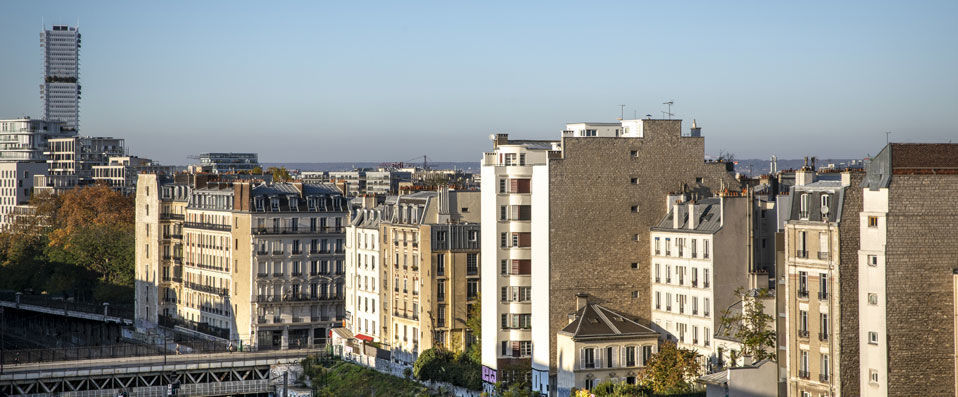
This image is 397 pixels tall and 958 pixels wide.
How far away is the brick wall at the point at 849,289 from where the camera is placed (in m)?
61.0

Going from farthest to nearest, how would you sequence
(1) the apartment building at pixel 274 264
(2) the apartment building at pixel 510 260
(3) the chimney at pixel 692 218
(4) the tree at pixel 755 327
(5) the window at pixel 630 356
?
1. (1) the apartment building at pixel 274 264
2. (2) the apartment building at pixel 510 260
3. (5) the window at pixel 630 356
4. (3) the chimney at pixel 692 218
5. (4) the tree at pixel 755 327

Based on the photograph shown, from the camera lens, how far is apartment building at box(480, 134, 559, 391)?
3201 inches

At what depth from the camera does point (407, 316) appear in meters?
97.4

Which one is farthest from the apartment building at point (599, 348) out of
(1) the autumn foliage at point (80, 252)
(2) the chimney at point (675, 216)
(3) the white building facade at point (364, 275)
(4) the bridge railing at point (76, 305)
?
(1) the autumn foliage at point (80, 252)

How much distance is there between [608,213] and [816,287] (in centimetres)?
1911

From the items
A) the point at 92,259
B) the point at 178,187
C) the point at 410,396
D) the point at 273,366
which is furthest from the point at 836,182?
the point at 92,259

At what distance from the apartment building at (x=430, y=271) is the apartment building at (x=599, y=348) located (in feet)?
53.5

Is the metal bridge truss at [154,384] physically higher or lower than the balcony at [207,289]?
lower

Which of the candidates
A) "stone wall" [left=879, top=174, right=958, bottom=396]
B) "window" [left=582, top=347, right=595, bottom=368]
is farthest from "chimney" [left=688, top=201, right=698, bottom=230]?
"stone wall" [left=879, top=174, right=958, bottom=396]

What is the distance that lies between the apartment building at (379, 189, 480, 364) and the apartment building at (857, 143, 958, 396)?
127ft

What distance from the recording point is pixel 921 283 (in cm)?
5828

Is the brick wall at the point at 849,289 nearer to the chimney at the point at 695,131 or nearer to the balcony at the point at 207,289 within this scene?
the chimney at the point at 695,131

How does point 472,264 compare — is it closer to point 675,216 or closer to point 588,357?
point 588,357

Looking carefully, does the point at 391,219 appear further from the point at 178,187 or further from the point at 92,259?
the point at 92,259
